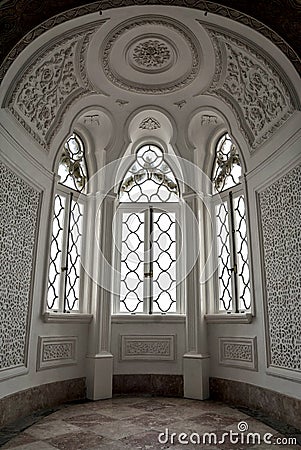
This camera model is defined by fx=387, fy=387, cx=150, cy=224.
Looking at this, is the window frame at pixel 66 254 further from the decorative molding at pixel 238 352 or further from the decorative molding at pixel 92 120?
the decorative molding at pixel 238 352

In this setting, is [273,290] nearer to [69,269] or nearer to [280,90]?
[280,90]

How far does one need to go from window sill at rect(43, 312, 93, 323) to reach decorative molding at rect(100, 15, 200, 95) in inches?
110

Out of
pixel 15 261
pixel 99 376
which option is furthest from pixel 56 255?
pixel 99 376

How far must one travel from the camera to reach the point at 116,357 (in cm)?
497

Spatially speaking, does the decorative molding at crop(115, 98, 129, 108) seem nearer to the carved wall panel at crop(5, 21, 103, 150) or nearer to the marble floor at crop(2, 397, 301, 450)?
the carved wall panel at crop(5, 21, 103, 150)

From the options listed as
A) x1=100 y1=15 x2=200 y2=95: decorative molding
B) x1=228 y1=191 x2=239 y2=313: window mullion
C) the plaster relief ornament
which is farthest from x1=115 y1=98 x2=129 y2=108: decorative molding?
x1=228 y1=191 x2=239 y2=313: window mullion

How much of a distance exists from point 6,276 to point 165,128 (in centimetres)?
307

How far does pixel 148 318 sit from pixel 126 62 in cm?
315

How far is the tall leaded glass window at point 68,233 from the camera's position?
476 centimetres

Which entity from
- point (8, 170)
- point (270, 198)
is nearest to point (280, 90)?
point (270, 198)

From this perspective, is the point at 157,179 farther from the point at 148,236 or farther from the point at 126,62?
the point at 126,62

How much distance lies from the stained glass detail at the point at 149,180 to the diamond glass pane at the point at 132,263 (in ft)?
1.06

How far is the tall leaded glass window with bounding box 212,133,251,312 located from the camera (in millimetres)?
4727

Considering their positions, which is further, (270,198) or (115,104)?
(115,104)
